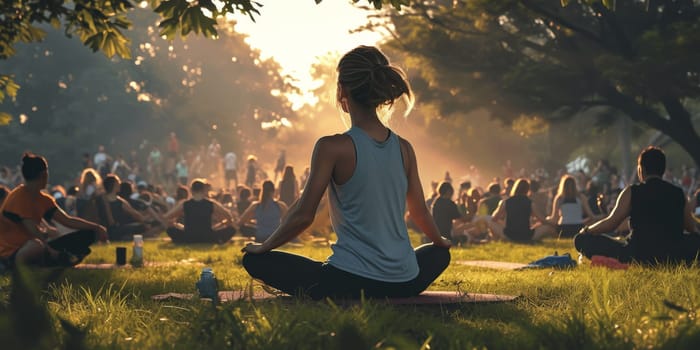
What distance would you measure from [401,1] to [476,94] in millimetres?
19365

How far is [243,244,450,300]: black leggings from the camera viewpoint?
5.68 metres

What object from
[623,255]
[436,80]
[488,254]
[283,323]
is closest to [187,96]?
[436,80]

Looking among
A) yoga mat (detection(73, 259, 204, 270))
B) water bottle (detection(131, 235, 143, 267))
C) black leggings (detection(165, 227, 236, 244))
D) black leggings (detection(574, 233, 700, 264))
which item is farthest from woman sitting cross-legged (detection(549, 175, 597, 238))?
water bottle (detection(131, 235, 143, 267))

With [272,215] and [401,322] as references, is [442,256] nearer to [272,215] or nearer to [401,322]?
[401,322]

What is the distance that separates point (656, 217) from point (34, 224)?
6595mm

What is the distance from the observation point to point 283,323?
4.28 m

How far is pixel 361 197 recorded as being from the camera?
219 inches

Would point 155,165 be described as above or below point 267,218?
above

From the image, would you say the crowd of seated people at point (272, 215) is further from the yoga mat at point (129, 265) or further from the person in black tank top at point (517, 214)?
the yoga mat at point (129, 265)

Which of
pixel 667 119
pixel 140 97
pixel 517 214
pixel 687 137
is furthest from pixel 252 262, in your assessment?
pixel 140 97

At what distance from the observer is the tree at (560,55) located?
70.6 feet

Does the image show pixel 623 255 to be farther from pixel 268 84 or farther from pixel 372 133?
pixel 268 84

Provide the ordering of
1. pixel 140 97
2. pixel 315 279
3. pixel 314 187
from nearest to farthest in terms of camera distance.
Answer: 1. pixel 314 187
2. pixel 315 279
3. pixel 140 97

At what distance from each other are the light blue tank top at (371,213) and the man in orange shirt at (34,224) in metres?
4.50
